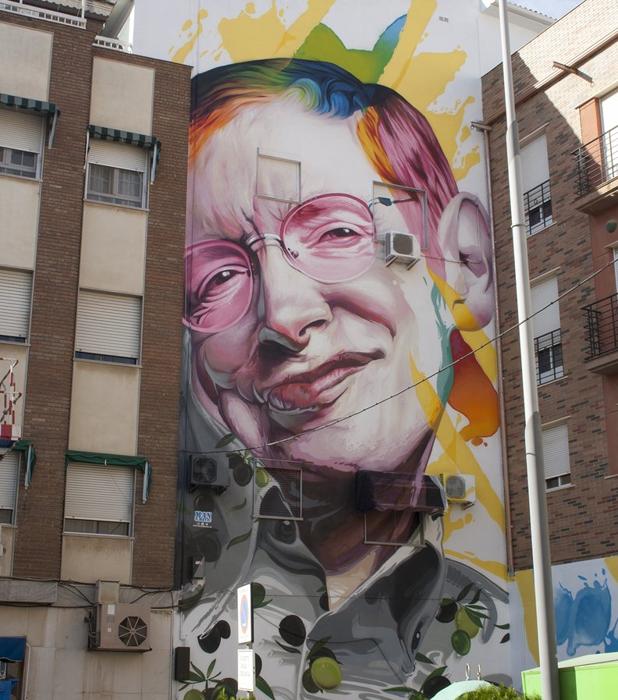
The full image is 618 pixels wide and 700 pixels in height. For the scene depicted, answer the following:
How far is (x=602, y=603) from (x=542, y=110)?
10.6 m

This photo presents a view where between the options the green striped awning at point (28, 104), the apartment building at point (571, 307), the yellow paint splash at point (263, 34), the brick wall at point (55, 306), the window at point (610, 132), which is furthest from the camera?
the yellow paint splash at point (263, 34)

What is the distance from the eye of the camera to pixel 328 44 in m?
25.5

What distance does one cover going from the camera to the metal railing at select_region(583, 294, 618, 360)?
2214 centimetres

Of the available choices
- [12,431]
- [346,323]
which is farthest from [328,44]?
[12,431]

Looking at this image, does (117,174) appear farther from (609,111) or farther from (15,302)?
(609,111)

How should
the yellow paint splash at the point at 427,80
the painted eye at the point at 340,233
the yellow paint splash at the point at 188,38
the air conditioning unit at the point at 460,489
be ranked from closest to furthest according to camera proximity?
the air conditioning unit at the point at 460,489 → the yellow paint splash at the point at 188,38 → the painted eye at the point at 340,233 → the yellow paint splash at the point at 427,80

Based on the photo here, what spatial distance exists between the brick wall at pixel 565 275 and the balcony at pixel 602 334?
259 millimetres

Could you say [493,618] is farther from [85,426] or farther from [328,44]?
[328,44]

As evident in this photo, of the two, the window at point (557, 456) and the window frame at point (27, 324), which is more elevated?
the window frame at point (27, 324)

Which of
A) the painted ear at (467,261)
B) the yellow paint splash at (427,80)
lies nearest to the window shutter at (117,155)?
the yellow paint splash at (427,80)

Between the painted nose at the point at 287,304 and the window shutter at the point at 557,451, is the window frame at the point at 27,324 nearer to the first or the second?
the painted nose at the point at 287,304

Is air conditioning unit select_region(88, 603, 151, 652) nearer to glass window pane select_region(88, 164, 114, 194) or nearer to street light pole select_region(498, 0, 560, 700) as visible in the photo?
glass window pane select_region(88, 164, 114, 194)

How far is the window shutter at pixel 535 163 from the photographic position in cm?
2498

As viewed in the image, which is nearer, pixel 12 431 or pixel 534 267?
pixel 12 431
